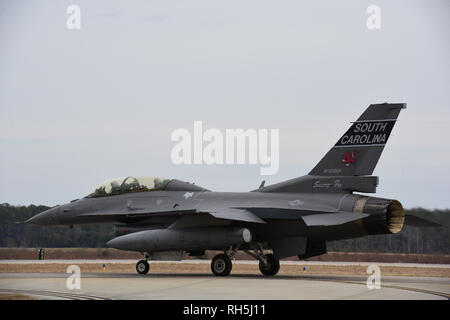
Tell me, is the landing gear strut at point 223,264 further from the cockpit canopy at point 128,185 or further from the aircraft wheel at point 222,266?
the cockpit canopy at point 128,185

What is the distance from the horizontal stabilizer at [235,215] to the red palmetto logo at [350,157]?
2.93m

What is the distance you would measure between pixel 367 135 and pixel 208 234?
17.7ft

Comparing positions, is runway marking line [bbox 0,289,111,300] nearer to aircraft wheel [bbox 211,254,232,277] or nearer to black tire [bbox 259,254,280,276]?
aircraft wheel [bbox 211,254,232,277]

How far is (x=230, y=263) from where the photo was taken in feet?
76.1

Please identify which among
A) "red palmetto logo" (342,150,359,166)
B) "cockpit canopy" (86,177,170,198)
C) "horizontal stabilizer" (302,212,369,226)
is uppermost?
"red palmetto logo" (342,150,359,166)

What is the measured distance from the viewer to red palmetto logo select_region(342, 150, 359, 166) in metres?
22.6

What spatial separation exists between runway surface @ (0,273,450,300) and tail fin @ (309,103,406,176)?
3388 millimetres

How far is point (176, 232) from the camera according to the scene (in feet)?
75.3

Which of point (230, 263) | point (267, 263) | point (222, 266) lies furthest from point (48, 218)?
point (267, 263)

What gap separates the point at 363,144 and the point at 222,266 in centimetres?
542

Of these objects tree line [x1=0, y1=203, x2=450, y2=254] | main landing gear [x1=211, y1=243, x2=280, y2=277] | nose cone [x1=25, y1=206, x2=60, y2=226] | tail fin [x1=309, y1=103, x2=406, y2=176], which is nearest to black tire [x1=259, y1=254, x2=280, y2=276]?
main landing gear [x1=211, y1=243, x2=280, y2=277]

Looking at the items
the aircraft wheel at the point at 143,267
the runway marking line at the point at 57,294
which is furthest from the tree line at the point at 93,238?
the runway marking line at the point at 57,294
